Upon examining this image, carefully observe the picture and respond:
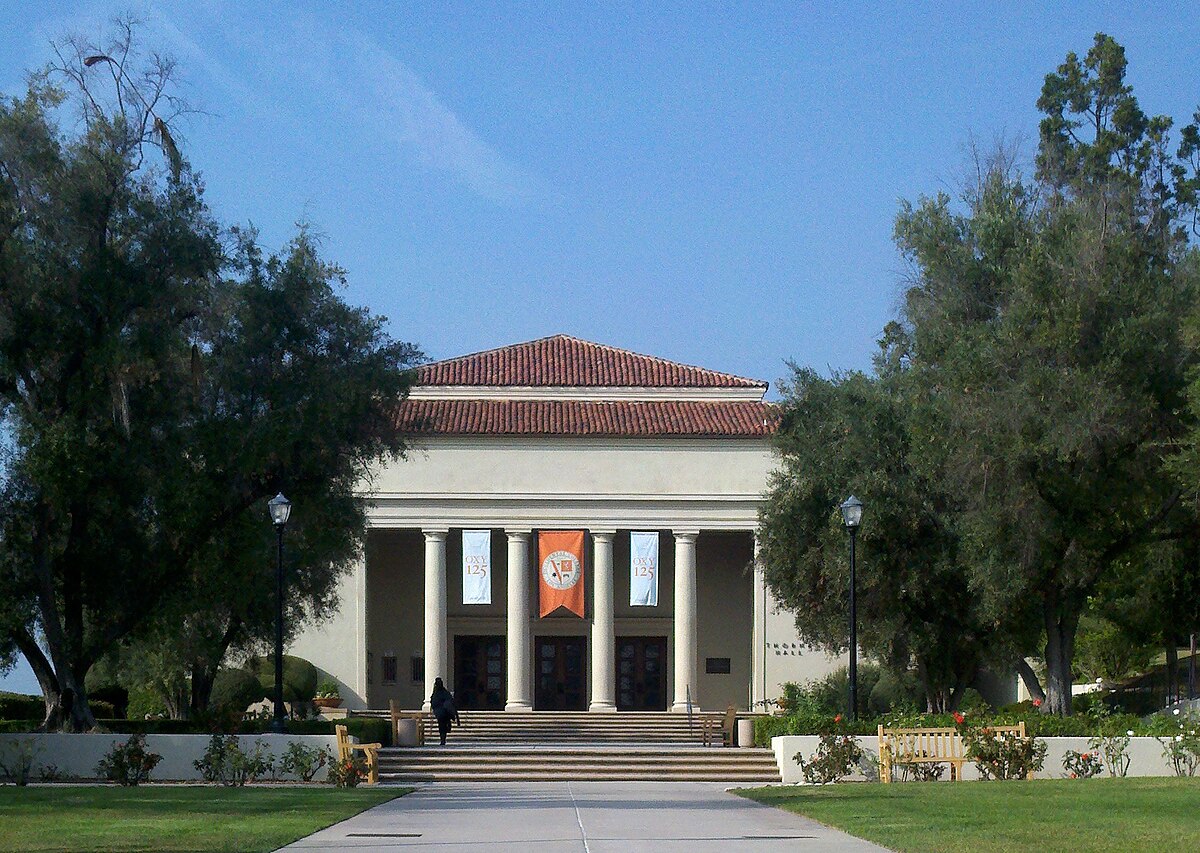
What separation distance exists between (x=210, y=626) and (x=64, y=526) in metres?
4.37

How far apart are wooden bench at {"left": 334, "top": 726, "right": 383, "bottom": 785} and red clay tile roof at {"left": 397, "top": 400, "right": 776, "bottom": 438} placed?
2520 cm

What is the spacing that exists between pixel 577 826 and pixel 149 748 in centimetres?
1302

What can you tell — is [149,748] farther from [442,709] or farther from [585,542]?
[585,542]

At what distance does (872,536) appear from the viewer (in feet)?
106

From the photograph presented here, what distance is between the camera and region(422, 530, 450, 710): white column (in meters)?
52.6

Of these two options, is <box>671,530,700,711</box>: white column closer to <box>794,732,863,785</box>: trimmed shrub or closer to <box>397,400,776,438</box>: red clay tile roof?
<box>397,400,776,438</box>: red clay tile roof

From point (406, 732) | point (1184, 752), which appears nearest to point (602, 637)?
point (406, 732)

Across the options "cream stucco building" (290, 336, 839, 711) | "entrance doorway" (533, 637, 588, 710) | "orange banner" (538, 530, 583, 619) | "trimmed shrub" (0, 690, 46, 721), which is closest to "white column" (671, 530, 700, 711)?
"cream stucco building" (290, 336, 839, 711)

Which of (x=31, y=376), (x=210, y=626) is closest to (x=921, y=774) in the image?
(x=210, y=626)

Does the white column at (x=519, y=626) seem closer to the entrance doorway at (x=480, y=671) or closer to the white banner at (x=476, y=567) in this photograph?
the white banner at (x=476, y=567)

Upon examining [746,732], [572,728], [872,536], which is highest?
[872,536]

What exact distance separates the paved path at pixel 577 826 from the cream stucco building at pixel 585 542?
29.7 metres

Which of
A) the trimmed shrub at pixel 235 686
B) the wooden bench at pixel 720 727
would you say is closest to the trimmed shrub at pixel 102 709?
the trimmed shrub at pixel 235 686

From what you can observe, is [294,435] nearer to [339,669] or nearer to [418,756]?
[418,756]
